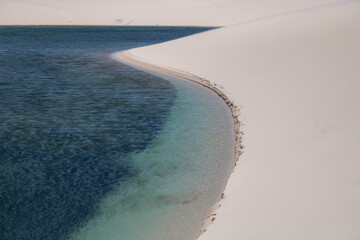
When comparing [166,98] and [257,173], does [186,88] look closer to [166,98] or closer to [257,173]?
[166,98]

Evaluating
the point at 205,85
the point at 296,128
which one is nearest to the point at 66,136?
the point at 296,128

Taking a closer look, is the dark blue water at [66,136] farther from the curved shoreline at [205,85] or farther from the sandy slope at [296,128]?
the sandy slope at [296,128]

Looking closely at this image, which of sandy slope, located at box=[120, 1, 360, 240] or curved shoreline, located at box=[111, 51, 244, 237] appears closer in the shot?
sandy slope, located at box=[120, 1, 360, 240]

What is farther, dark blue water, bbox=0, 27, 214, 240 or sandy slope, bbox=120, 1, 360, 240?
dark blue water, bbox=0, 27, 214, 240

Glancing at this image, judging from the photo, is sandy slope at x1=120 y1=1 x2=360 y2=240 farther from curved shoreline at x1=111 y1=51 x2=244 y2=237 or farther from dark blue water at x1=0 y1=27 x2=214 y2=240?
dark blue water at x1=0 y1=27 x2=214 y2=240

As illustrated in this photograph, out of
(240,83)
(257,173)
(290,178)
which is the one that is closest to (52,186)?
(257,173)

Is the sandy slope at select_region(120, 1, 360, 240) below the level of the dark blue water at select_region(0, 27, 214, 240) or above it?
above

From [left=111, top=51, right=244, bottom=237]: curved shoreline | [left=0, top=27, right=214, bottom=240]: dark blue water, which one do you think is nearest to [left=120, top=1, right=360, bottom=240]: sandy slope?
[left=111, top=51, right=244, bottom=237]: curved shoreline
